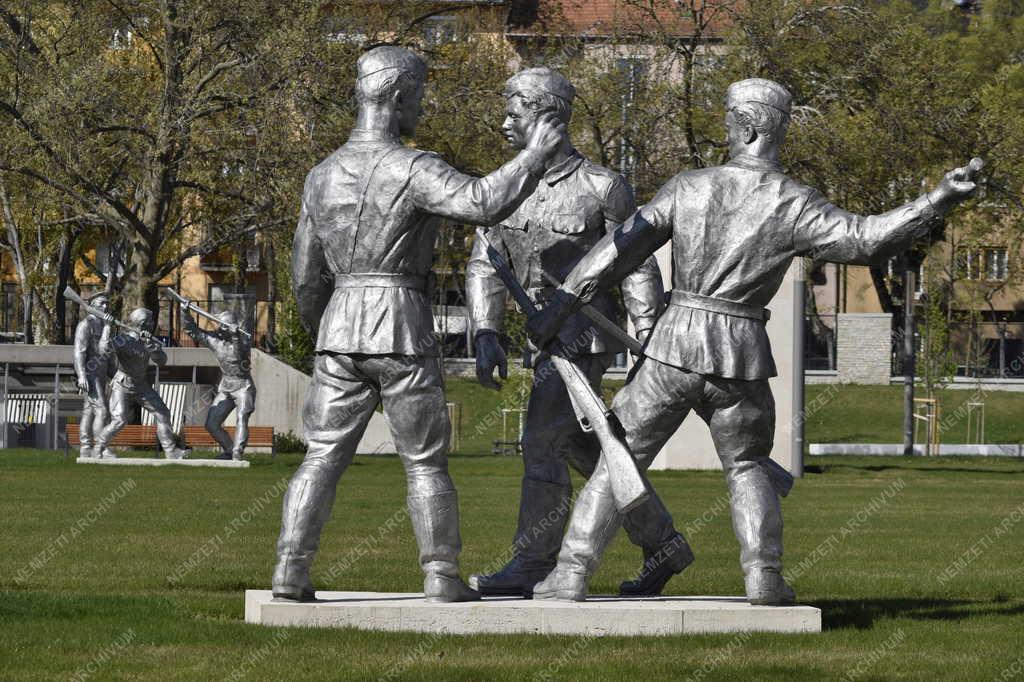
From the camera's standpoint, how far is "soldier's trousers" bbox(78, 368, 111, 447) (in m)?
→ 26.0

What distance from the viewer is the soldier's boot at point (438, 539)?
861 centimetres

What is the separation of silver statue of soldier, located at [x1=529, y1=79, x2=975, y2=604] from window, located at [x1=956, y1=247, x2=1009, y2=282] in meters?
45.5

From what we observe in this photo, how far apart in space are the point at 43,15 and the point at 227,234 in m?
4.82

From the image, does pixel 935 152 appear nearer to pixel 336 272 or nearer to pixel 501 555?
pixel 501 555

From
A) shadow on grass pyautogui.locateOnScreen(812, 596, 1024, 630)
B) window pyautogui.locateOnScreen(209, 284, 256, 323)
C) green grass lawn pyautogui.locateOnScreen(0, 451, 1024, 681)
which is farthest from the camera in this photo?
window pyautogui.locateOnScreen(209, 284, 256, 323)

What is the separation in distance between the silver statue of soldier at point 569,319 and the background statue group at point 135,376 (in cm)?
1673

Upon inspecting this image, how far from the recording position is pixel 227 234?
32.3 meters

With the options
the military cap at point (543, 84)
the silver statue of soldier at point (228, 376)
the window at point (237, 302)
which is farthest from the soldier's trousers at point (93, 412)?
the military cap at point (543, 84)

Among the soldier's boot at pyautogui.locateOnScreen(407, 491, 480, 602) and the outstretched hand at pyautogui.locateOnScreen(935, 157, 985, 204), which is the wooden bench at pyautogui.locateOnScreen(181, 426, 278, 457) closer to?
the soldier's boot at pyautogui.locateOnScreen(407, 491, 480, 602)

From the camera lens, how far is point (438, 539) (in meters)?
8.62

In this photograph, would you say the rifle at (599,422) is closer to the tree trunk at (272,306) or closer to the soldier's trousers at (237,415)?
the soldier's trousers at (237,415)

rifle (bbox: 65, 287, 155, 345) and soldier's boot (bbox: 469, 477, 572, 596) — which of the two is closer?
soldier's boot (bbox: 469, 477, 572, 596)

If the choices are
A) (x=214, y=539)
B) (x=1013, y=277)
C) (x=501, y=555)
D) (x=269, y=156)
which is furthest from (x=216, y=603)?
(x=1013, y=277)

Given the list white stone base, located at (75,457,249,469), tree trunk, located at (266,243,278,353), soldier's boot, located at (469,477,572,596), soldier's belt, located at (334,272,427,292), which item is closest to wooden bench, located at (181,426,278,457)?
white stone base, located at (75,457,249,469)
